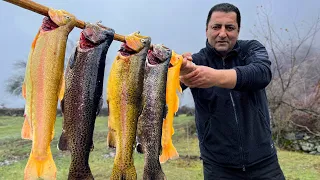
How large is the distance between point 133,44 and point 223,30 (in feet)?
4.58

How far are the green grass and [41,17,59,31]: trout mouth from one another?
22.1ft

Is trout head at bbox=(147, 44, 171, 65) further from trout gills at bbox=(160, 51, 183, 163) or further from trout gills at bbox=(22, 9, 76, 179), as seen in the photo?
trout gills at bbox=(22, 9, 76, 179)

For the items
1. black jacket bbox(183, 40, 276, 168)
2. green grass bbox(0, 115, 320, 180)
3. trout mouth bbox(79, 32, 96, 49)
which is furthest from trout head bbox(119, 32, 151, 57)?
green grass bbox(0, 115, 320, 180)

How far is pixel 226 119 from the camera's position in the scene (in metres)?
3.64

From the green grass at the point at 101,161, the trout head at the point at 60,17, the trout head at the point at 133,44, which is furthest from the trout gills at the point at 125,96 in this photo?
the green grass at the point at 101,161

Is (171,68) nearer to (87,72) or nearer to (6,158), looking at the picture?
(87,72)

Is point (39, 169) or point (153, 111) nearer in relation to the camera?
point (39, 169)

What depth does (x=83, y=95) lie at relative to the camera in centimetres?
236

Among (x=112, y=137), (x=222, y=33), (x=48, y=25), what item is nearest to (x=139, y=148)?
(x=112, y=137)

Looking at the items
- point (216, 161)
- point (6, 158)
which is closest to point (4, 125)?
point (6, 158)

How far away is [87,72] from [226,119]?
1.79 meters

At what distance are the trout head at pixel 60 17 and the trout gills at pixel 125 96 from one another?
42 cm

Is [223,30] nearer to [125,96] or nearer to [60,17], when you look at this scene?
[125,96]

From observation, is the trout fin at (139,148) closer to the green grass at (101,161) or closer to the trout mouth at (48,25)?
the trout mouth at (48,25)
